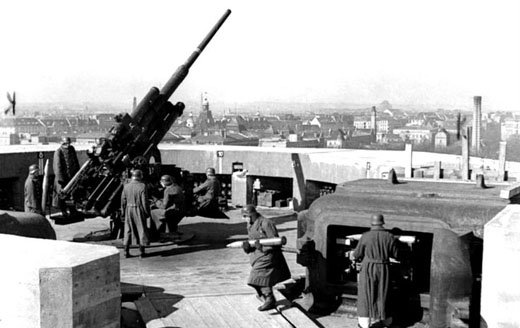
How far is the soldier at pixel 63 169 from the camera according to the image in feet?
38.6

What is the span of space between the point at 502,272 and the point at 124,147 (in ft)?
23.9

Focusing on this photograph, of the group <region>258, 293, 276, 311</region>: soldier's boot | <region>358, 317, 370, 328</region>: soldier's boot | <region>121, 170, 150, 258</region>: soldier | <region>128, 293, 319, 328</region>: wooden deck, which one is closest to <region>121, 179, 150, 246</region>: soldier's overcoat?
<region>121, 170, 150, 258</region>: soldier

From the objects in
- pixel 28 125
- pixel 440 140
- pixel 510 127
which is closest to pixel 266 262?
pixel 510 127

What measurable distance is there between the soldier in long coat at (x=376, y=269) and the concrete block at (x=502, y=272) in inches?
39.6

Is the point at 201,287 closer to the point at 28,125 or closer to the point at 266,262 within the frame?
the point at 266,262

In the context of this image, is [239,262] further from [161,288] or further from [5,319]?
[5,319]

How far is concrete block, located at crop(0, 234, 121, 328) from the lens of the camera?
241 inches

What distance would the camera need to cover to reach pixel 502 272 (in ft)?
21.1

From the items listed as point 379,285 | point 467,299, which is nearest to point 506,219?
point 467,299

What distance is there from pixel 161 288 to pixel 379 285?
2.90 m

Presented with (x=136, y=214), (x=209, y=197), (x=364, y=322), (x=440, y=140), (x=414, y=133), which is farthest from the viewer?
(x=414, y=133)

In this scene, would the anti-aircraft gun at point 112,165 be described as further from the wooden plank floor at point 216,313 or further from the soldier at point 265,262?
the soldier at point 265,262

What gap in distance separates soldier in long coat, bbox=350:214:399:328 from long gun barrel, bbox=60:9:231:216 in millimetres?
5486

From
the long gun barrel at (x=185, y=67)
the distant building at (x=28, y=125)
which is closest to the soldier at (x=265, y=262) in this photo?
the long gun barrel at (x=185, y=67)
